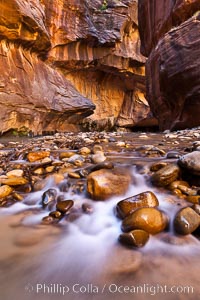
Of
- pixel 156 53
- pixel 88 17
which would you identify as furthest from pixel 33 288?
pixel 88 17

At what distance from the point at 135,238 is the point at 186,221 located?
0.33 metres

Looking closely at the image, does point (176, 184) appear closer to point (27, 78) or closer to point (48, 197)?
point (48, 197)

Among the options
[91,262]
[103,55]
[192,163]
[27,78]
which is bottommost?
[91,262]

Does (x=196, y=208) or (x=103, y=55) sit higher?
(x=103, y=55)

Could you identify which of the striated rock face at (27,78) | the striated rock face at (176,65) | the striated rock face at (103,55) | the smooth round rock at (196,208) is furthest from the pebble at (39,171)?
the striated rock face at (103,55)

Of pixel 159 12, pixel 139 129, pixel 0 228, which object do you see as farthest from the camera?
pixel 139 129

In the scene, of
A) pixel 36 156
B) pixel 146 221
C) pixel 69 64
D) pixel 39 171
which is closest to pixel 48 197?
pixel 39 171

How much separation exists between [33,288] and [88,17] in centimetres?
1731

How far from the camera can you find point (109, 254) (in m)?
1.07

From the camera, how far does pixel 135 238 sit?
110 cm

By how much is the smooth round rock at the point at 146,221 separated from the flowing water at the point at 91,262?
0.05 metres

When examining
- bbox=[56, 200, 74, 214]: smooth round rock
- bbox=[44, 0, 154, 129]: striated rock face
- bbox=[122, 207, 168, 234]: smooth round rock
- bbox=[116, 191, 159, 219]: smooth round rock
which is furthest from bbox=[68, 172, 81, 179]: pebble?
bbox=[44, 0, 154, 129]: striated rock face

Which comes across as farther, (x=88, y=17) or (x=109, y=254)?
(x=88, y=17)

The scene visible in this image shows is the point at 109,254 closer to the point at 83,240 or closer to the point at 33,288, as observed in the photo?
the point at 83,240
